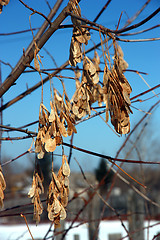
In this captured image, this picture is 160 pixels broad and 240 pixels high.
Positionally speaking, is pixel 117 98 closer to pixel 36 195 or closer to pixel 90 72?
pixel 90 72

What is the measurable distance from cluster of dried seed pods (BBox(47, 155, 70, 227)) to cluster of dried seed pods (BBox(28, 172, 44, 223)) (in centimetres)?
4

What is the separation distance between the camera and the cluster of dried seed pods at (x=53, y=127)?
53 cm

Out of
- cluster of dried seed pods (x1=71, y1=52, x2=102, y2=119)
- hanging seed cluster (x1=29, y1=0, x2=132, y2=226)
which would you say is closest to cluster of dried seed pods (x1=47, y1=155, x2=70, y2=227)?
hanging seed cluster (x1=29, y1=0, x2=132, y2=226)

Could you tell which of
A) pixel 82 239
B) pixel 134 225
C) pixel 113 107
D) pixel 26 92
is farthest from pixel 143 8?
pixel 82 239

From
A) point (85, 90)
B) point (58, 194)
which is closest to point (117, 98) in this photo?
point (85, 90)

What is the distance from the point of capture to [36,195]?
1.98 ft

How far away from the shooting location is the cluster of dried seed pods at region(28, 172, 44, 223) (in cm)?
59

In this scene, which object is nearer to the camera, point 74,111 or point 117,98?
point 117,98

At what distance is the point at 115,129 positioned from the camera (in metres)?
0.50

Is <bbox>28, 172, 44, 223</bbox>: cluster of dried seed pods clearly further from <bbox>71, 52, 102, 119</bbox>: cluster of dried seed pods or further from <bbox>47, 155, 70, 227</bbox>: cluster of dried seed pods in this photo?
<bbox>71, 52, 102, 119</bbox>: cluster of dried seed pods

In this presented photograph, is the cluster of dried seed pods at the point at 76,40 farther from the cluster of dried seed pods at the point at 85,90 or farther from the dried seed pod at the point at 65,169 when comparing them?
the dried seed pod at the point at 65,169

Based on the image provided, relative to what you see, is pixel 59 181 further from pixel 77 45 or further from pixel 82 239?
pixel 82 239

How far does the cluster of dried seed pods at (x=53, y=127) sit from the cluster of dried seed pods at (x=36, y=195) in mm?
86

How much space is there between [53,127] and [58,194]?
13 centimetres
